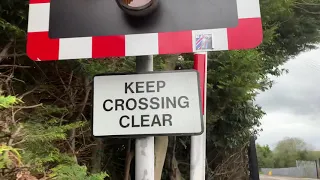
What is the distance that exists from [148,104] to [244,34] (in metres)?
0.48

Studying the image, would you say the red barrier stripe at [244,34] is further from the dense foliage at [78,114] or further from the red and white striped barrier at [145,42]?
the dense foliage at [78,114]

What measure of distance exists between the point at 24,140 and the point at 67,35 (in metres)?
0.73

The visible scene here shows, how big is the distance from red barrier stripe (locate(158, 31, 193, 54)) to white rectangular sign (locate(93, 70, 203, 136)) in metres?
0.10

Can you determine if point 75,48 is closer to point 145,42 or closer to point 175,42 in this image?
point 145,42

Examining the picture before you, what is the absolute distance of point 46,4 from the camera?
1.51 m

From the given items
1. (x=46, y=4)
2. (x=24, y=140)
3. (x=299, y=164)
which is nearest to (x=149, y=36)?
(x=46, y=4)

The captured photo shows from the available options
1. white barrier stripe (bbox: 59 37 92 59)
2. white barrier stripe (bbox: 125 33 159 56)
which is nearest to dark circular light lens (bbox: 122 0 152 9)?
white barrier stripe (bbox: 125 33 159 56)

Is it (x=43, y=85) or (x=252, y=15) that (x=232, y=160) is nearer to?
(x=43, y=85)

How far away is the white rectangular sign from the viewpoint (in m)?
1.36

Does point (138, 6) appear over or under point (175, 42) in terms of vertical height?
over

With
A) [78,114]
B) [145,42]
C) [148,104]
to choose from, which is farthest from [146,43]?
[78,114]

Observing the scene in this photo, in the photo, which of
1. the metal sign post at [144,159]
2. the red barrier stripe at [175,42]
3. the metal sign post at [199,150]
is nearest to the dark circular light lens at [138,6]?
the red barrier stripe at [175,42]

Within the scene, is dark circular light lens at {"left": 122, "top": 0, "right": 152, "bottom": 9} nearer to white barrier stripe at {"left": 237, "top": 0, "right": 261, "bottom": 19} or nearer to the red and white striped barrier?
the red and white striped barrier

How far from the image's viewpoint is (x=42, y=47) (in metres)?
1.45
